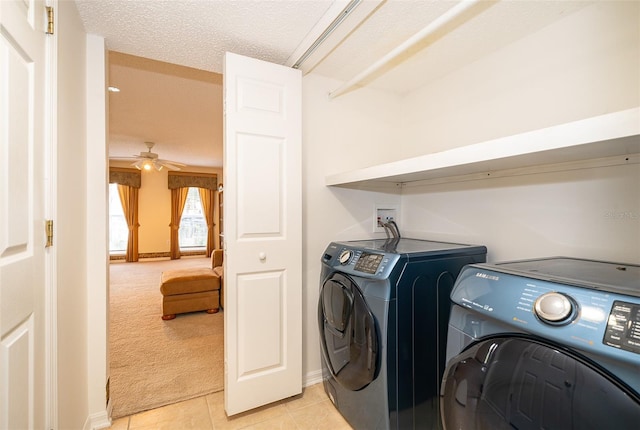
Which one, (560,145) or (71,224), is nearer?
(560,145)

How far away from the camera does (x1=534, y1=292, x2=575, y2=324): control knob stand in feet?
2.36

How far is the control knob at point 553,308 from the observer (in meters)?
0.72

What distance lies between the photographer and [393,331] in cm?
132

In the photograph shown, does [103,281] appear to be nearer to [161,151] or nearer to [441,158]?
Result: [441,158]

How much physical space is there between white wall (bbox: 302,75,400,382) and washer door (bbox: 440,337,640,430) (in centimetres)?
117

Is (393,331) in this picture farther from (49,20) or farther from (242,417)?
(49,20)

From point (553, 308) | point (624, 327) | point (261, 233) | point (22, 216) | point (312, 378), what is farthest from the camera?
point (312, 378)

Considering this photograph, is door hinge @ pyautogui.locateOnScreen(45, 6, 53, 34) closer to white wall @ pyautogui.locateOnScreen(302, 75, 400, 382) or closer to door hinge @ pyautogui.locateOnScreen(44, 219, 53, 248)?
door hinge @ pyautogui.locateOnScreen(44, 219, 53, 248)

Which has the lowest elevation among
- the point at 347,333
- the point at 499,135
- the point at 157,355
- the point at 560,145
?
the point at 157,355

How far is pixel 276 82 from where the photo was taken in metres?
1.78

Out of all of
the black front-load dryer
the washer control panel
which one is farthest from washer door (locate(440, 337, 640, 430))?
the washer control panel

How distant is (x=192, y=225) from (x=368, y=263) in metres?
7.42

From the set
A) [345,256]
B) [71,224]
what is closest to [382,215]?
[345,256]

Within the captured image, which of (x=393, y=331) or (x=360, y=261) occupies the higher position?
(x=360, y=261)
